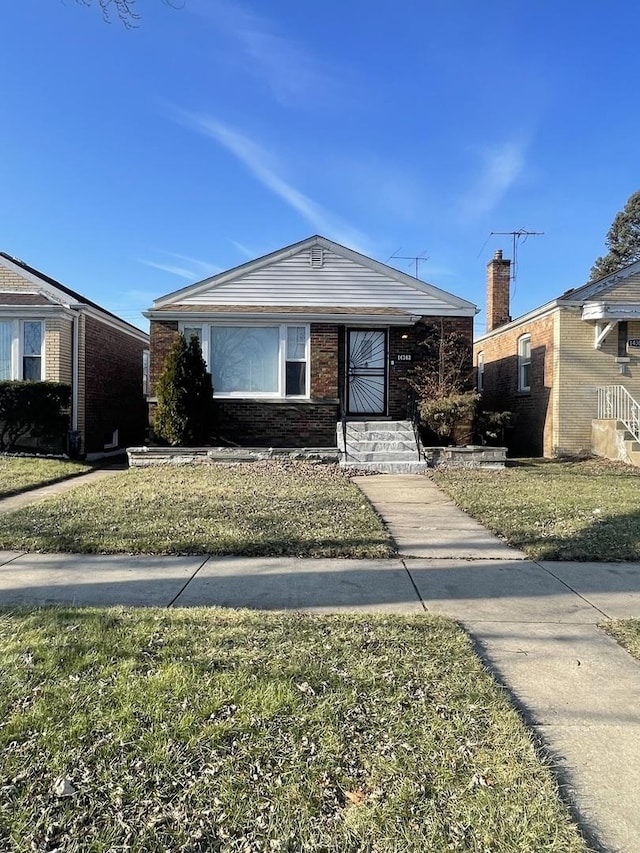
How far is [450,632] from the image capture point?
345cm

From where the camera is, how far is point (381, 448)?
467 inches

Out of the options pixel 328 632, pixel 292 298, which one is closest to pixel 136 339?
pixel 292 298

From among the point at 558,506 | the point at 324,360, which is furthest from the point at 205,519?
the point at 324,360

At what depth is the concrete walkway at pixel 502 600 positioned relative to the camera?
2.32 meters

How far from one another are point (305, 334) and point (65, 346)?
18.4ft

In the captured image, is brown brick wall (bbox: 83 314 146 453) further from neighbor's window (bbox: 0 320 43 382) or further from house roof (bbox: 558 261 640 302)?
house roof (bbox: 558 261 640 302)

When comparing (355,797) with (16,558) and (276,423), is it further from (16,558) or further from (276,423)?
(276,423)

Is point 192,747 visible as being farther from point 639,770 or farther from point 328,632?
point 639,770

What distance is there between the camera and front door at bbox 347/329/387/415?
1384 centimetres

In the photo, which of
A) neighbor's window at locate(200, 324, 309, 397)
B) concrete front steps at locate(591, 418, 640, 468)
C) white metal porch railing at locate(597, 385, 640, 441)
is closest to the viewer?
concrete front steps at locate(591, 418, 640, 468)

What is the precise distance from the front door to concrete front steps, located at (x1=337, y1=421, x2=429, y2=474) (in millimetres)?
970

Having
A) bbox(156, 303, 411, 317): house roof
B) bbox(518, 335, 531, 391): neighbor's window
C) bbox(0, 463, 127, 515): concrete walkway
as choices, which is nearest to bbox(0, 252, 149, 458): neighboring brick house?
bbox(156, 303, 411, 317): house roof

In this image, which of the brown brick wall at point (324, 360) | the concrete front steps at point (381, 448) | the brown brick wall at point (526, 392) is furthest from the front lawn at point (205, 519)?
the brown brick wall at point (526, 392)

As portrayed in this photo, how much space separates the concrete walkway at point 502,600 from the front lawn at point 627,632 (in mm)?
70
